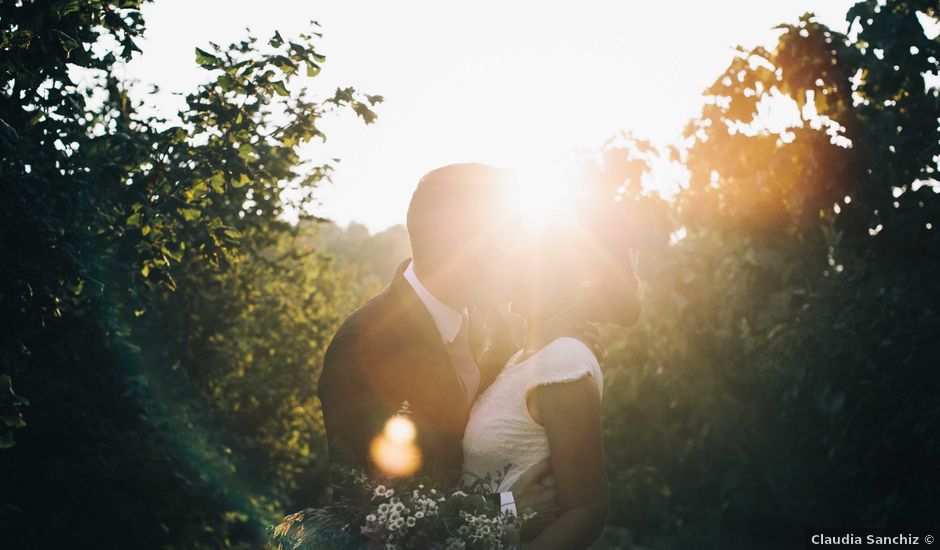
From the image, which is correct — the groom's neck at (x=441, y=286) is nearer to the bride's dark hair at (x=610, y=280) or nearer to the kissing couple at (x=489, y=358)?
the kissing couple at (x=489, y=358)

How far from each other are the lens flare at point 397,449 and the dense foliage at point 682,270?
1.66 m

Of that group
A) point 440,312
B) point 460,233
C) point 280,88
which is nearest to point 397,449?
point 440,312

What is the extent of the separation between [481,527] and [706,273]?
7.03 m

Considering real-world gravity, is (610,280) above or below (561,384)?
above

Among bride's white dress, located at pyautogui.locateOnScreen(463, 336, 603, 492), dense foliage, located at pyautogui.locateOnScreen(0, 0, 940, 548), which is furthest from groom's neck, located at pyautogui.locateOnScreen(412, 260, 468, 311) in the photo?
dense foliage, located at pyautogui.locateOnScreen(0, 0, 940, 548)

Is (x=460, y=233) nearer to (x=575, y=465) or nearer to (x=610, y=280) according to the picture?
(x=610, y=280)

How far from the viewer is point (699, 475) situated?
1156 centimetres

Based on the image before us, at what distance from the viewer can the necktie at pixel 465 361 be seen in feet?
12.4

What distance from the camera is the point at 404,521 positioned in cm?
296

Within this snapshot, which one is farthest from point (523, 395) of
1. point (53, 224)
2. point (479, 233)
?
point (53, 224)

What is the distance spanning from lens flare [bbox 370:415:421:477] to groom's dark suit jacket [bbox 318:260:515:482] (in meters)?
0.03

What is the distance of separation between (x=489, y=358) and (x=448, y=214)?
101cm

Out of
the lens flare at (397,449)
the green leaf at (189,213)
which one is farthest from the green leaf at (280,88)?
the lens flare at (397,449)

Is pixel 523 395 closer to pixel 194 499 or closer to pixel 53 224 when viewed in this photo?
pixel 53 224
